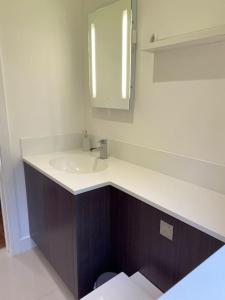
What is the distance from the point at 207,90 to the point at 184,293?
0.99 meters

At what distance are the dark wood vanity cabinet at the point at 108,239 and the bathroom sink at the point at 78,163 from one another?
25 centimetres

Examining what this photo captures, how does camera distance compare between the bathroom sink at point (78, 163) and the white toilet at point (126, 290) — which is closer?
the white toilet at point (126, 290)

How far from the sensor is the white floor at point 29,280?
5.18 ft

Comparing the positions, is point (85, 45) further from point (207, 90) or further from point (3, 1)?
point (207, 90)

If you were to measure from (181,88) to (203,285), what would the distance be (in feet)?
3.43

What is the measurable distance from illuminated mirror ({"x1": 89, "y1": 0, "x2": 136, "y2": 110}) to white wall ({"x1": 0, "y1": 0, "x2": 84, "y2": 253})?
0.21 metres

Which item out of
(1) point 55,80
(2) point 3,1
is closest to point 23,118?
(1) point 55,80

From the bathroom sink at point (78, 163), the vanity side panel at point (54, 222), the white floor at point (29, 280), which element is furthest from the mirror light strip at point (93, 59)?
the white floor at point (29, 280)

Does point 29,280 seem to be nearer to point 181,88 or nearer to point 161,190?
point 161,190

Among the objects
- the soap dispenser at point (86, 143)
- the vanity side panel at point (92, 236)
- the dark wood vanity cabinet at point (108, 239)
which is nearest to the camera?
the dark wood vanity cabinet at point (108, 239)

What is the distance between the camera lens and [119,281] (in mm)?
1175

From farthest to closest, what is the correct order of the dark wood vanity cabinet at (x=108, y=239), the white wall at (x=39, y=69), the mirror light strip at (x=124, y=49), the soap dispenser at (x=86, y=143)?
the soap dispenser at (x=86, y=143) → the white wall at (x=39, y=69) → the mirror light strip at (x=124, y=49) → the dark wood vanity cabinet at (x=108, y=239)

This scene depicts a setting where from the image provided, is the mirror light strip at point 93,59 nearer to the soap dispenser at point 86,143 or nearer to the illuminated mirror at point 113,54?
the illuminated mirror at point 113,54

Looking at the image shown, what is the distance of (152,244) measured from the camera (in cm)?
120
